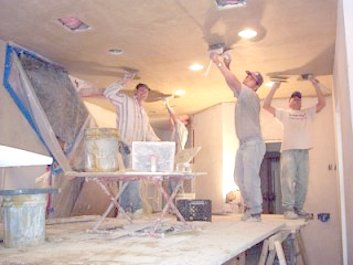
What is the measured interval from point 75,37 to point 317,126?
13.7 feet

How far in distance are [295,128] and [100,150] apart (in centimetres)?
274

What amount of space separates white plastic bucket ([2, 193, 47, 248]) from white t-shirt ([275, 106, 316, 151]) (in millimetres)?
3161

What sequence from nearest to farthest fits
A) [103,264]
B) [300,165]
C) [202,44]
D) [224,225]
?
[103,264], [224,225], [202,44], [300,165]

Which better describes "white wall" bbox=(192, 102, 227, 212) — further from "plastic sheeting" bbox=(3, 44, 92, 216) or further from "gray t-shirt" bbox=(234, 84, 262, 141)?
"gray t-shirt" bbox=(234, 84, 262, 141)

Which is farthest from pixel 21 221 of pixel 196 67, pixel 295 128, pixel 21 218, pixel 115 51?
pixel 295 128

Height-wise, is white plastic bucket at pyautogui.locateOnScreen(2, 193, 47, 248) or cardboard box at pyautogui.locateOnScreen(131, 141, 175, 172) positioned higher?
cardboard box at pyautogui.locateOnScreen(131, 141, 175, 172)

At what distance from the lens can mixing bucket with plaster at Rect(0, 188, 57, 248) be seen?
2.49 m

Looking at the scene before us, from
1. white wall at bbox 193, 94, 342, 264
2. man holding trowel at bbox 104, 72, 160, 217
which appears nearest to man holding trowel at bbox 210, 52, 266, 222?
man holding trowel at bbox 104, 72, 160, 217

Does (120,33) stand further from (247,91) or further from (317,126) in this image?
(317,126)

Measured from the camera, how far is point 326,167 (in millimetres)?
6289

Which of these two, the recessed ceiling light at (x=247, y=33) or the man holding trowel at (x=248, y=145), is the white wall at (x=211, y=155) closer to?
the man holding trowel at (x=248, y=145)

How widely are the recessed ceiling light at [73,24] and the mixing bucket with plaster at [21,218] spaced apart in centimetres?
167

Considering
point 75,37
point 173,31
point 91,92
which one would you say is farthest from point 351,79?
point 91,92

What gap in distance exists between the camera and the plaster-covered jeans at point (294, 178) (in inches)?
183
